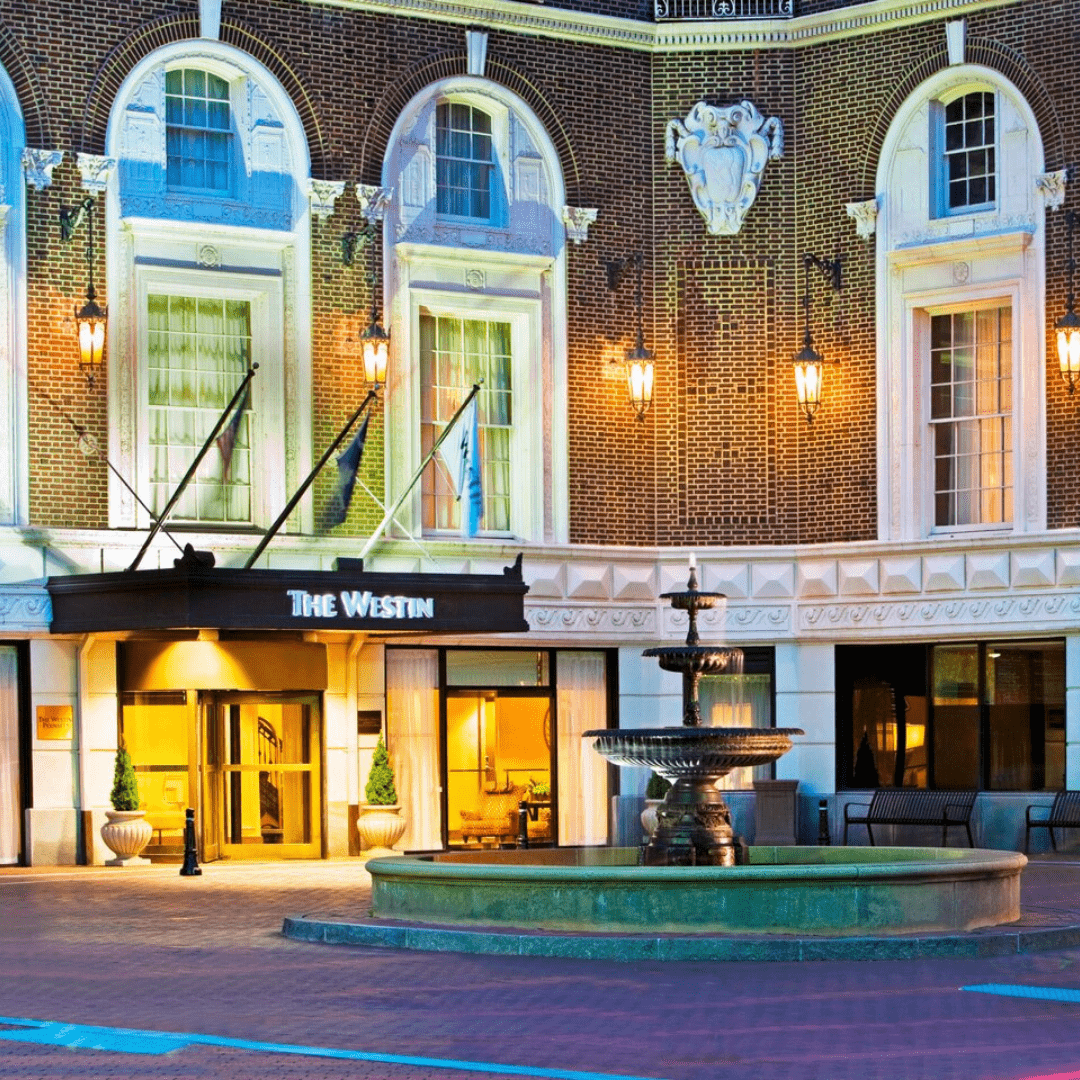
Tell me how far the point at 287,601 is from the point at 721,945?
12236 millimetres

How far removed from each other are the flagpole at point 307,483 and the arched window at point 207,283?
0.58 metres

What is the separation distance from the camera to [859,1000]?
17.0 meters

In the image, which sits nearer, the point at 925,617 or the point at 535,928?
the point at 535,928

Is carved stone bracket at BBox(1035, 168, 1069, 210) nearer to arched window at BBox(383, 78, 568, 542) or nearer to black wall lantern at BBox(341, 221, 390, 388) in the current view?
arched window at BBox(383, 78, 568, 542)

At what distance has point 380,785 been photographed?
107 feet

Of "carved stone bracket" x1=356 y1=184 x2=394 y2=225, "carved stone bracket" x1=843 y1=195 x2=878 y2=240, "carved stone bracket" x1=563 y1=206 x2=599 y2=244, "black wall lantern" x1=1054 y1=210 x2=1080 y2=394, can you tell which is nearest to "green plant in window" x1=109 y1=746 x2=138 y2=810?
"carved stone bracket" x1=356 y1=184 x2=394 y2=225

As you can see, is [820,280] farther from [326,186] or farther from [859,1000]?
[859,1000]

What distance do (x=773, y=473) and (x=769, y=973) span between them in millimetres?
17345

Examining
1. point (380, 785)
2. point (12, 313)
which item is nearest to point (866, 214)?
Answer: point (380, 785)

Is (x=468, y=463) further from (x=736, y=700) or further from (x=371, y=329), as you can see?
(x=736, y=700)

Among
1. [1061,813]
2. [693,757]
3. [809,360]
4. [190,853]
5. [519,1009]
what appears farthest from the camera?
[809,360]

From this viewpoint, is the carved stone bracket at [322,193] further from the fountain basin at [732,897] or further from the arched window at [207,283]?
the fountain basin at [732,897]

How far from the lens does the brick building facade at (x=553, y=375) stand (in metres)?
31.8

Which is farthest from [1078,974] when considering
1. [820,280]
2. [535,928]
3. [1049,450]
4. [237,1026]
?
[820,280]
